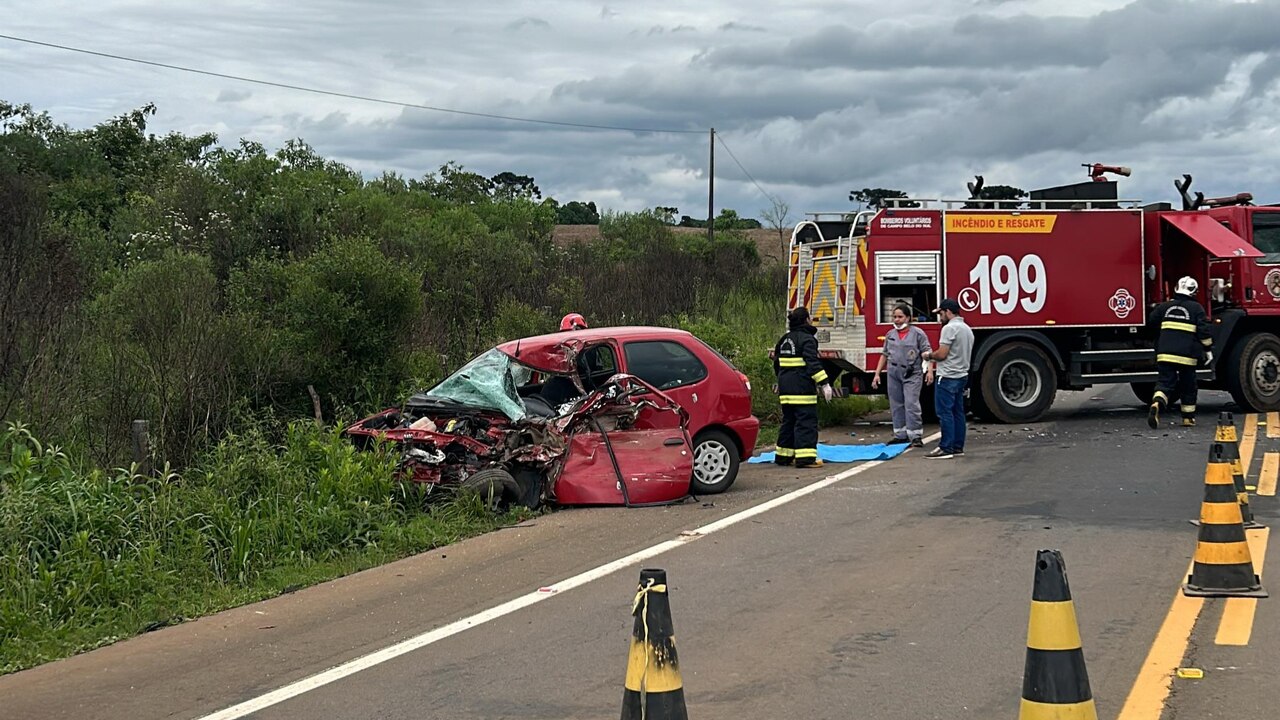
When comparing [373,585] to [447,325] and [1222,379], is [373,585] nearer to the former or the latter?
[447,325]

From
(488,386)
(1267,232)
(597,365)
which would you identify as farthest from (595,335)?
(1267,232)

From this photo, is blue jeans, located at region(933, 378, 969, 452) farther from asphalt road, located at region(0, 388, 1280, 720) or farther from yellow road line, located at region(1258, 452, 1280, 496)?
yellow road line, located at region(1258, 452, 1280, 496)

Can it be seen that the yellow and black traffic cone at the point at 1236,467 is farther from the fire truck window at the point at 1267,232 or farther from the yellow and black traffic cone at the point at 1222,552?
the fire truck window at the point at 1267,232

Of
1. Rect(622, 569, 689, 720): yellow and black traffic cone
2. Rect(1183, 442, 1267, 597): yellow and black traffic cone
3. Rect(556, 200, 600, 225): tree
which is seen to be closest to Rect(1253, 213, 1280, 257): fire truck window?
Rect(1183, 442, 1267, 597): yellow and black traffic cone

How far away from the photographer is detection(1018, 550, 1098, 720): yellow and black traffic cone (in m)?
4.18

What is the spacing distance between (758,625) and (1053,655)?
133 inches

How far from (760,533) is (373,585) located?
3.13 m

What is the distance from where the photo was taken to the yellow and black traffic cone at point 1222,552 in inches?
305

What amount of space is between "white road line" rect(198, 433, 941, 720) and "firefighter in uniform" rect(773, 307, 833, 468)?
245 centimetres

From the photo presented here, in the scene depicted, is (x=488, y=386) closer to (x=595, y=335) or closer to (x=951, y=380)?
(x=595, y=335)

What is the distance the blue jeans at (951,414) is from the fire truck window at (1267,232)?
694 centimetres

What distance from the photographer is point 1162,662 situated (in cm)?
643

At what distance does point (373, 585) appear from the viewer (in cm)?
912

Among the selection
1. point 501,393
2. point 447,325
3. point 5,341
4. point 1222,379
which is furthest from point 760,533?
point 1222,379
